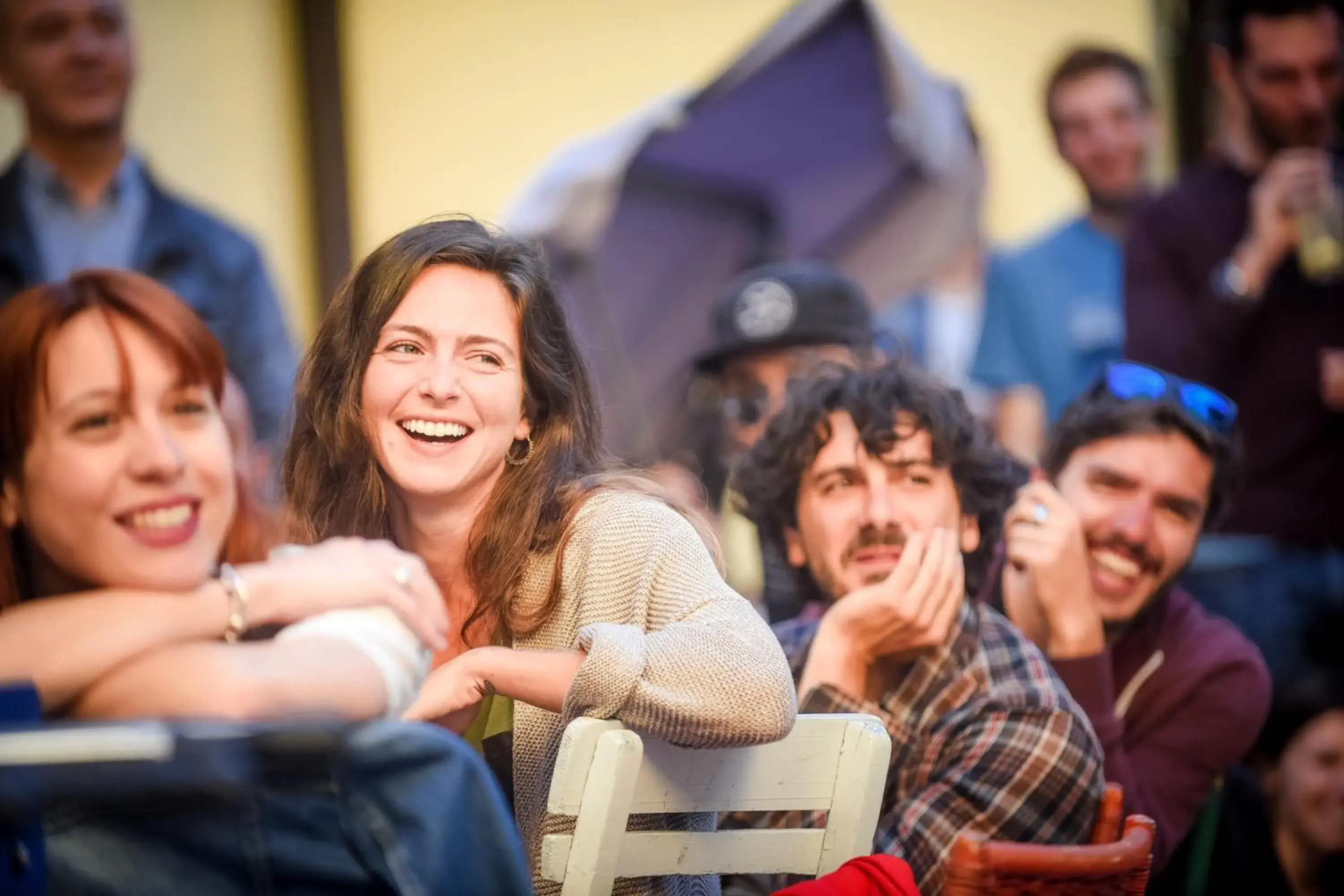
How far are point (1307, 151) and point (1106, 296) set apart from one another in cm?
59

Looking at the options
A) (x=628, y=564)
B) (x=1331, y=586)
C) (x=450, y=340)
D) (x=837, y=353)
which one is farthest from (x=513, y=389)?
(x=1331, y=586)

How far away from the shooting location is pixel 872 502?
1847 millimetres

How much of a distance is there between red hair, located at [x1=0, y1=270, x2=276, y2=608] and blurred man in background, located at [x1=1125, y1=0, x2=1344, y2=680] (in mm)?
1873

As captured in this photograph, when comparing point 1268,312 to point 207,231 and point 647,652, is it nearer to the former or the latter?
point 647,652

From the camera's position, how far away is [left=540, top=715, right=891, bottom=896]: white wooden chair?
1358 millimetres

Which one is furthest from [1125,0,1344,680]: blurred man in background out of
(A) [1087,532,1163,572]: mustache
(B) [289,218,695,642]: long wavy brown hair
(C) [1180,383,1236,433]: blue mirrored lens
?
(B) [289,218,695,642]: long wavy brown hair

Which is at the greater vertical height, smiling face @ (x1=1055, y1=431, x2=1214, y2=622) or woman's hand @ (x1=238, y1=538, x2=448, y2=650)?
woman's hand @ (x1=238, y1=538, x2=448, y2=650)

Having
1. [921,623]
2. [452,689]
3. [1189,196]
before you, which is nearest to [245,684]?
[452,689]

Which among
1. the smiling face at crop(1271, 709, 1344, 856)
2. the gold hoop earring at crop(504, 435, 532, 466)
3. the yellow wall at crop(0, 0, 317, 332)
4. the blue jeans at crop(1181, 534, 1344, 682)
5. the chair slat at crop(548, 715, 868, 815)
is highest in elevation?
the yellow wall at crop(0, 0, 317, 332)

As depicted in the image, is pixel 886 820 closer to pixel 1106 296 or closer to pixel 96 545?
pixel 96 545

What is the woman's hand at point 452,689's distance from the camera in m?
1.42

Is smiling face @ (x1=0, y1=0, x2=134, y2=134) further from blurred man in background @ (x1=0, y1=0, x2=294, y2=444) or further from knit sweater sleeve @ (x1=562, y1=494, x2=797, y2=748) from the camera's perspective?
knit sweater sleeve @ (x1=562, y1=494, x2=797, y2=748)

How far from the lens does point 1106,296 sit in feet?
11.6

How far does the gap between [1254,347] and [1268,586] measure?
18.4 inches
